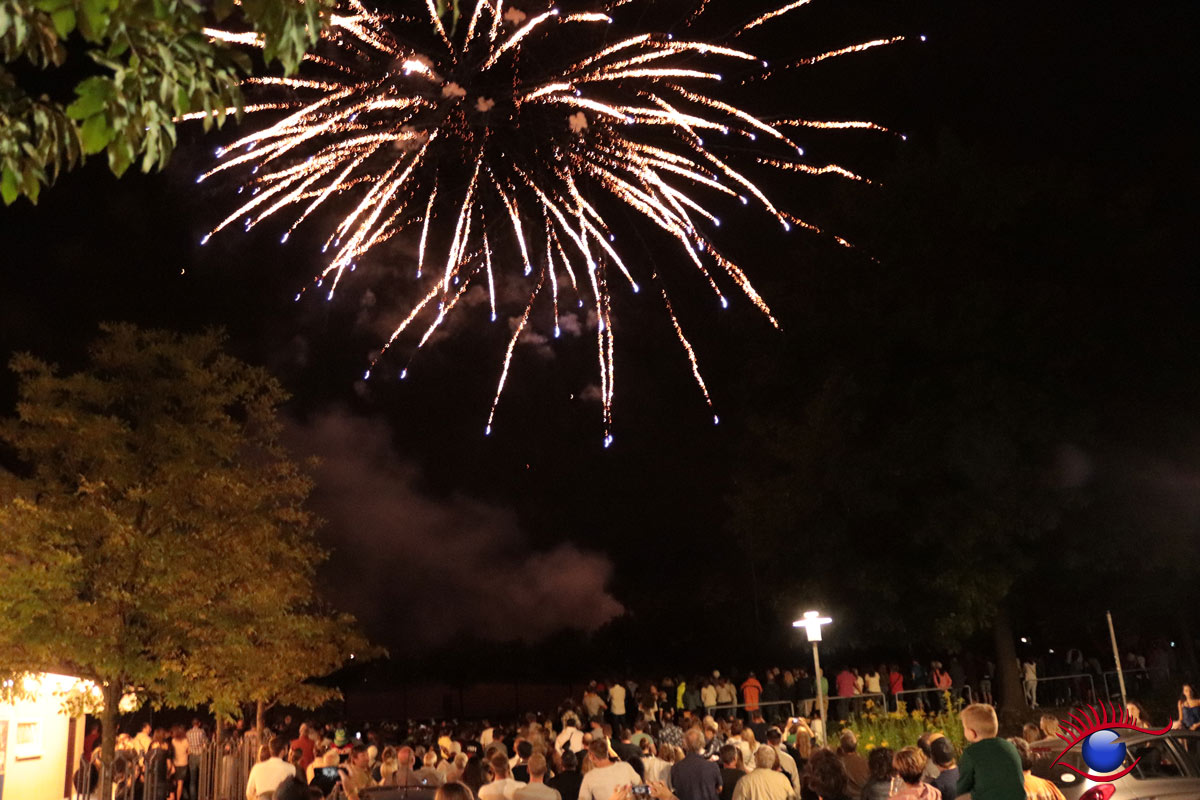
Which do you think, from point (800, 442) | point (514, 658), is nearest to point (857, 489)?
point (800, 442)

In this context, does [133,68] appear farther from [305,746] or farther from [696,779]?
[305,746]

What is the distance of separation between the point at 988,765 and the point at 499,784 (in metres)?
4.48

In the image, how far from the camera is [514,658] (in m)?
61.8

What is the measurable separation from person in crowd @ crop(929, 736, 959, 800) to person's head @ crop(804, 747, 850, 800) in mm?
776

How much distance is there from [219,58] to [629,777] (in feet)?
23.5

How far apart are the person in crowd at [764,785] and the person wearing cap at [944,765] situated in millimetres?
1244

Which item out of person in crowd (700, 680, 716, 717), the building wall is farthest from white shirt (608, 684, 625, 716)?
the building wall

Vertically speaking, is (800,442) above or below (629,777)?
above

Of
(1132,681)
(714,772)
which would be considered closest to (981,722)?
(714,772)

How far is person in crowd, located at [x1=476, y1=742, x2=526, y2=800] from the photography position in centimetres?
987

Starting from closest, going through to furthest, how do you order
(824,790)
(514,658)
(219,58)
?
(219,58), (824,790), (514,658)

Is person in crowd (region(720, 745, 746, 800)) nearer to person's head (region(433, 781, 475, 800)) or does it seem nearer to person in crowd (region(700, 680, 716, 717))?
person's head (region(433, 781, 475, 800))

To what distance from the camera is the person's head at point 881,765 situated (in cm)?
854

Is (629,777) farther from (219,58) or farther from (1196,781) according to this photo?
(219,58)
